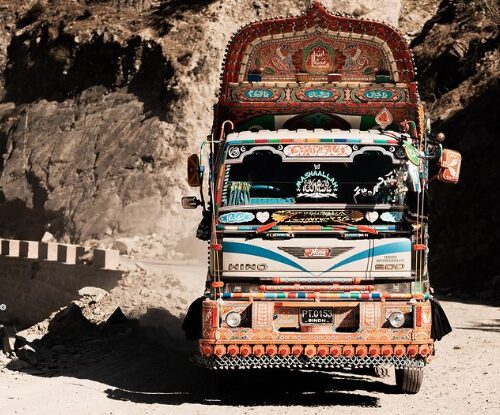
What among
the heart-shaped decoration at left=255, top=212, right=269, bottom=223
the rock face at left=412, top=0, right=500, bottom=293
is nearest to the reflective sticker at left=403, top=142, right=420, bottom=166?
the heart-shaped decoration at left=255, top=212, right=269, bottom=223

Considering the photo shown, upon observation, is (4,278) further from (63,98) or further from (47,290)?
(63,98)

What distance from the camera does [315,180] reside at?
1234 cm

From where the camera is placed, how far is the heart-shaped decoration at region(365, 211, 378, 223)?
12039 mm

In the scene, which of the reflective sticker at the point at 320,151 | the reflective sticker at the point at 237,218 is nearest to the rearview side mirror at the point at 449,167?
the reflective sticker at the point at 320,151

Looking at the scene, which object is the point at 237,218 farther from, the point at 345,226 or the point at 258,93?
the point at 258,93

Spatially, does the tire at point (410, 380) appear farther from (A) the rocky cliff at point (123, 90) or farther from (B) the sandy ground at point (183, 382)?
(A) the rocky cliff at point (123, 90)

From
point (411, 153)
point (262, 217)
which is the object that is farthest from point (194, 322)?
point (411, 153)

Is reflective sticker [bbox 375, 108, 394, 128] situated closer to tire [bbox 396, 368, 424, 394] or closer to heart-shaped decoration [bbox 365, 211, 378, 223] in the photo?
heart-shaped decoration [bbox 365, 211, 378, 223]

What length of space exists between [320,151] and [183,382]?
149 inches

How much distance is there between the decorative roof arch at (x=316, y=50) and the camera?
13.8m

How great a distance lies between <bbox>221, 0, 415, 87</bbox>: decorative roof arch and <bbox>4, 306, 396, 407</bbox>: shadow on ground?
3.77 m

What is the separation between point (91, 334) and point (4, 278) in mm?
19725

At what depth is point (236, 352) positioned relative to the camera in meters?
11.8

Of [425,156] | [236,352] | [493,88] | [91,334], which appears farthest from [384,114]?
[493,88]
